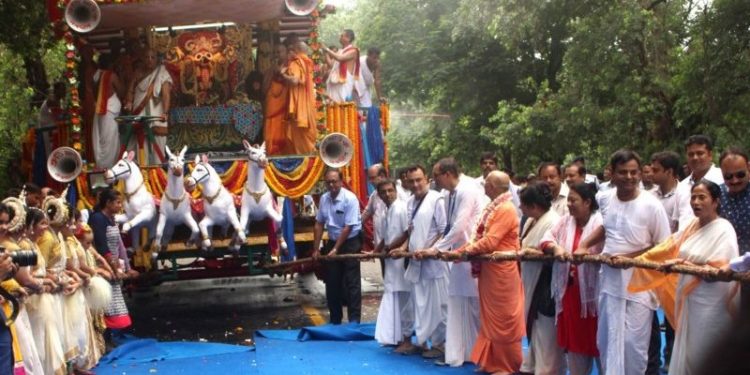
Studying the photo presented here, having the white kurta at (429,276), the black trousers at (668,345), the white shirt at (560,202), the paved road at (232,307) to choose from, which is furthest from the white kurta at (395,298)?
the black trousers at (668,345)

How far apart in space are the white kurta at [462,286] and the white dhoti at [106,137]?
5838 mm

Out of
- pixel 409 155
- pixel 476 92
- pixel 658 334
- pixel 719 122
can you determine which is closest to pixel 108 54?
pixel 719 122

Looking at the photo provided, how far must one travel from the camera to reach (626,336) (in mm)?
6223

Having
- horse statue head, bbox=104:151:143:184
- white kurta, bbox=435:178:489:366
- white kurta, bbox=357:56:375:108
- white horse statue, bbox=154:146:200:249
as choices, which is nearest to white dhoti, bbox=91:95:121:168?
horse statue head, bbox=104:151:143:184

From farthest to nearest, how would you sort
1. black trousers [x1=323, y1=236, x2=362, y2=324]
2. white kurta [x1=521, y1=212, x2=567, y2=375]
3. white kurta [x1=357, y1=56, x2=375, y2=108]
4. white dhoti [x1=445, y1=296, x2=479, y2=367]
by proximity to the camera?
white kurta [x1=357, y1=56, x2=375, y2=108] < black trousers [x1=323, y1=236, x2=362, y2=324] < white dhoti [x1=445, y1=296, x2=479, y2=367] < white kurta [x1=521, y1=212, x2=567, y2=375]

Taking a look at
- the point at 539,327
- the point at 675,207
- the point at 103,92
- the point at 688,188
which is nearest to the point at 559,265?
the point at 539,327

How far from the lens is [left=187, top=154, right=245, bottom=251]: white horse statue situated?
10594mm

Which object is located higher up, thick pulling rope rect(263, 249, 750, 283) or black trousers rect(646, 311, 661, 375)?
thick pulling rope rect(263, 249, 750, 283)

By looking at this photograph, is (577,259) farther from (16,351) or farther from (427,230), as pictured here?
(16,351)

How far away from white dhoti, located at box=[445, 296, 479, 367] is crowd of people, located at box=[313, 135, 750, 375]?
11 millimetres

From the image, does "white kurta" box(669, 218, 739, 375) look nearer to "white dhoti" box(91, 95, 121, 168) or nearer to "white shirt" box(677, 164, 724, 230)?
"white shirt" box(677, 164, 724, 230)

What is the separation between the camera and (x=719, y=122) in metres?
13.7

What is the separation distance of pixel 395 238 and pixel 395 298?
0.62m

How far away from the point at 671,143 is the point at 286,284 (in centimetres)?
710
